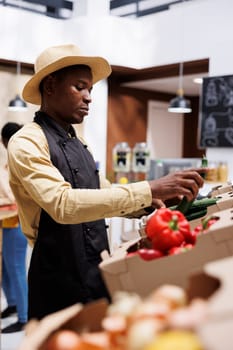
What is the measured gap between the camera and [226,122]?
257 inches

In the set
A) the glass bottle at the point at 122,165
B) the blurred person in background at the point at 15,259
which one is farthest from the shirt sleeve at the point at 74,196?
the glass bottle at the point at 122,165

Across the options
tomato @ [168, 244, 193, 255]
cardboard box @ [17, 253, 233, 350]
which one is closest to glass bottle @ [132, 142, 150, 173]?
tomato @ [168, 244, 193, 255]

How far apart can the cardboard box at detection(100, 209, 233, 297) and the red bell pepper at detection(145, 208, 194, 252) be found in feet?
0.40

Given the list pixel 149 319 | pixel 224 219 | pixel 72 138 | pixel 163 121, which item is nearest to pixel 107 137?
pixel 163 121

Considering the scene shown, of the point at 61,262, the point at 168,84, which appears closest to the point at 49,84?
the point at 61,262

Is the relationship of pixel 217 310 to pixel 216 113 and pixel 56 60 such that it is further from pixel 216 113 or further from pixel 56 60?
pixel 216 113

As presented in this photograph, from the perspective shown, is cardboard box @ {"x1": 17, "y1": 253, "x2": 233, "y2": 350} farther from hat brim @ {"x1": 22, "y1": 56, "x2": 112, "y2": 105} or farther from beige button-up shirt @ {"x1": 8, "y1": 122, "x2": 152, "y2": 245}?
hat brim @ {"x1": 22, "y1": 56, "x2": 112, "y2": 105}

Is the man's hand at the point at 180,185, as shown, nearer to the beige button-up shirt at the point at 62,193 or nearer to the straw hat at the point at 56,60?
the beige button-up shirt at the point at 62,193

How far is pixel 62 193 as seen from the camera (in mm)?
1494

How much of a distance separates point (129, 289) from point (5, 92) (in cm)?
631

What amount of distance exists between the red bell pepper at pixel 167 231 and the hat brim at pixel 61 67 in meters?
0.74

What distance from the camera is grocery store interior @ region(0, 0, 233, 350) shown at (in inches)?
255

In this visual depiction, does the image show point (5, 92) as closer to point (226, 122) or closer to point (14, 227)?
point (226, 122)

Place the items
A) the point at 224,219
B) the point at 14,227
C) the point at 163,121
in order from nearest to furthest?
the point at 224,219, the point at 14,227, the point at 163,121
